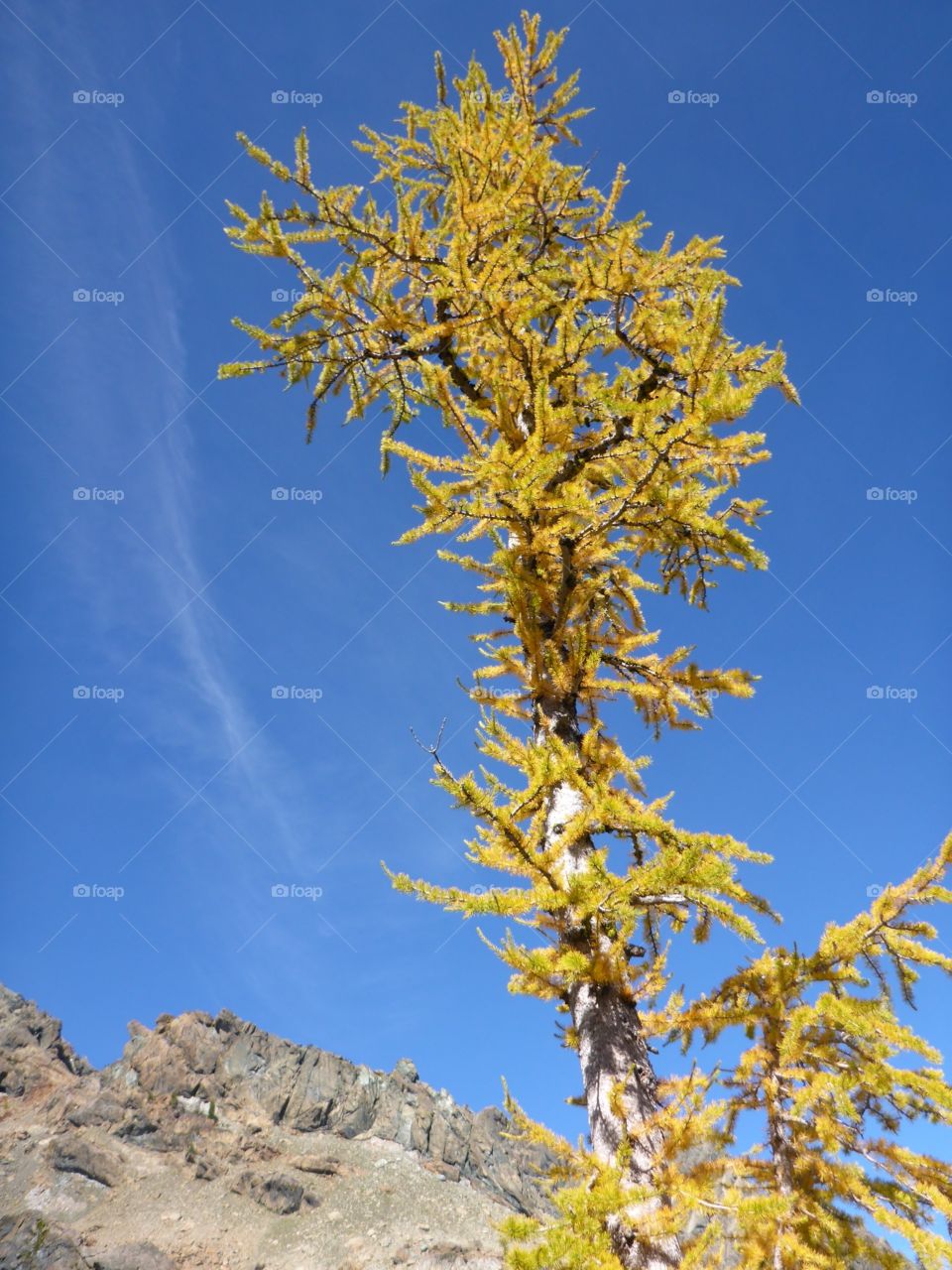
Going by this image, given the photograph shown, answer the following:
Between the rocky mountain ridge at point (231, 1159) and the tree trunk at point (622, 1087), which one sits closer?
the tree trunk at point (622, 1087)

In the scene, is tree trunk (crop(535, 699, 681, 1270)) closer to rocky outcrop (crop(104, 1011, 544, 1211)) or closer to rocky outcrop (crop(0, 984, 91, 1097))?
rocky outcrop (crop(104, 1011, 544, 1211))

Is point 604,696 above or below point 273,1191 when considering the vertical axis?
above

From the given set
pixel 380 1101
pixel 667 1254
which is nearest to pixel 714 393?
A: pixel 667 1254

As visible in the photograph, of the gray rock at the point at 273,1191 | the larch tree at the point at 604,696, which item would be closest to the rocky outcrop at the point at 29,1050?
the gray rock at the point at 273,1191

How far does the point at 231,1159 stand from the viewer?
4023 inches

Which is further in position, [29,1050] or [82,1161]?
[29,1050]

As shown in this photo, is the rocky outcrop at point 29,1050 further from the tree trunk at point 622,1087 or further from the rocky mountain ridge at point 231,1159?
the tree trunk at point 622,1087

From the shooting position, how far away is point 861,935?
4281 millimetres

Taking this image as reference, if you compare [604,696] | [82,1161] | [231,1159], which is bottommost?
[82,1161]

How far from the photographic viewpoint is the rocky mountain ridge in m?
81.9

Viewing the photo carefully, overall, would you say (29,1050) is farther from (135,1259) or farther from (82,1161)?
(135,1259)

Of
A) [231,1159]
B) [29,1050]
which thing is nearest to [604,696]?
[231,1159]

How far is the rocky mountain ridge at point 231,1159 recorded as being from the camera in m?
81.9

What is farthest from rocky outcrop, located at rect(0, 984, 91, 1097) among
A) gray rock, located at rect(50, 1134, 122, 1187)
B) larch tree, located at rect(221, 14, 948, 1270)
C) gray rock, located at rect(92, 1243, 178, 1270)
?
larch tree, located at rect(221, 14, 948, 1270)
